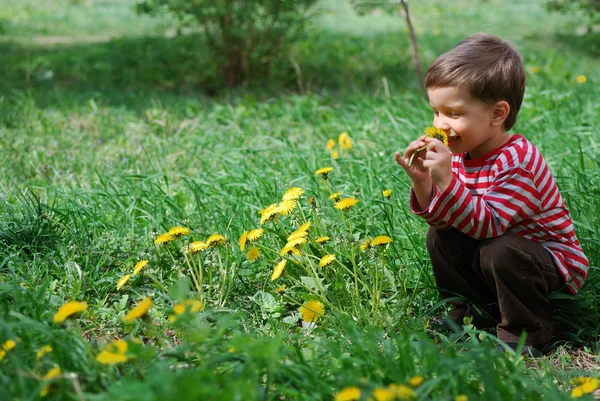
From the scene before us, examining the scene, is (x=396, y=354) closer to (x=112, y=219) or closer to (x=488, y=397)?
(x=488, y=397)

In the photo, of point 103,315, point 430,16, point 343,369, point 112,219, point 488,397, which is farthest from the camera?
point 430,16

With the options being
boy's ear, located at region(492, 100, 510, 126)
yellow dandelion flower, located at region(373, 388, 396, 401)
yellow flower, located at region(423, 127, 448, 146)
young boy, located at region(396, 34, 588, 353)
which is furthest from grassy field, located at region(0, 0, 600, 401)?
boy's ear, located at region(492, 100, 510, 126)

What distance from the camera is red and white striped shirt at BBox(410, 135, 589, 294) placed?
2.12 m

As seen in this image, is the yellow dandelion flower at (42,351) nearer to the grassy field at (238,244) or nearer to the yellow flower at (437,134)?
the grassy field at (238,244)

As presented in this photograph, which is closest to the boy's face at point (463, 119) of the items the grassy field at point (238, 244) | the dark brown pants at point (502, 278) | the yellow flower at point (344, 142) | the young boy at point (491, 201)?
the young boy at point (491, 201)

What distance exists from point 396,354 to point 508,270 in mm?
522

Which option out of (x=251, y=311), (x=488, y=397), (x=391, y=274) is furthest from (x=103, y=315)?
(x=488, y=397)

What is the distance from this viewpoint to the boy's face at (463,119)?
7.35ft

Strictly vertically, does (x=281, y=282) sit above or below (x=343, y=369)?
below

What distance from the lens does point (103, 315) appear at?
229cm

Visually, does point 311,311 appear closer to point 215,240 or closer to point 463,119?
point 215,240

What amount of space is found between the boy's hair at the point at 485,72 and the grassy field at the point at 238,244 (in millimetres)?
561

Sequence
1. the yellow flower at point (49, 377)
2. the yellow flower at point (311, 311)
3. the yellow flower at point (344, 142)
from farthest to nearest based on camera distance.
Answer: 1. the yellow flower at point (344, 142)
2. the yellow flower at point (311, 311)
3. the yellow flower at point (49, 377)

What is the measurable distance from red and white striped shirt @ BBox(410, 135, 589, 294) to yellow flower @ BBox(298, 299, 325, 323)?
441mm
